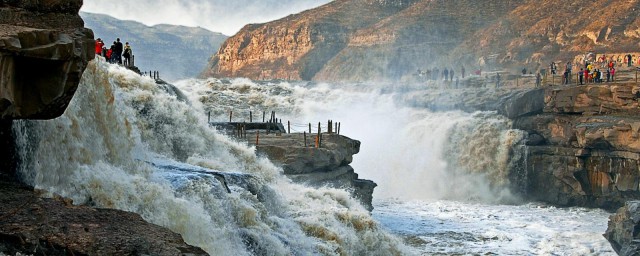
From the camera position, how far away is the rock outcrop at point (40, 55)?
898cm

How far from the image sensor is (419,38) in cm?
10794

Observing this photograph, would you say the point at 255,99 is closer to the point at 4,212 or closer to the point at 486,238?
the point at 486,238

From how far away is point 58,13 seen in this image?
1027 centimetres

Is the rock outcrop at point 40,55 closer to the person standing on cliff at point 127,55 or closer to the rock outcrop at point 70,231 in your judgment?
the rock outcrop at point 70,231

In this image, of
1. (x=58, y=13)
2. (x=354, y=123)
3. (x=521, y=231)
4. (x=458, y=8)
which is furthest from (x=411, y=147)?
(x=458, y=8)

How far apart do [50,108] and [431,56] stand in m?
92.5

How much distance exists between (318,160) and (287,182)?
3.09 meters

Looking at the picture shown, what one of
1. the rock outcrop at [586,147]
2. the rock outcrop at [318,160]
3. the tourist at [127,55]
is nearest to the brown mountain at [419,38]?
the rock outcrop at [586,147]

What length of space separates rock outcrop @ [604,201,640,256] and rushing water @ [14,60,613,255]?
0.54 meters

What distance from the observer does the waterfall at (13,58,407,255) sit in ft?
40.0

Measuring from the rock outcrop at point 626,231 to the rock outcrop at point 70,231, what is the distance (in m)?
15.1

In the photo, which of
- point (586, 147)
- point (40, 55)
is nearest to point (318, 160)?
point (586, 147)

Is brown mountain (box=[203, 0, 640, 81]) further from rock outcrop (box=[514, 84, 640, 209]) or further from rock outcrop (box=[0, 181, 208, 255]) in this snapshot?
rock outcrop (box=[0, 181, 208, 255])

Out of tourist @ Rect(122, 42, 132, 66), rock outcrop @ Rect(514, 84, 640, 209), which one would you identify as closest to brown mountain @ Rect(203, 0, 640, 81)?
rock outcrop @ Rect(514, 84, 640, 209)
